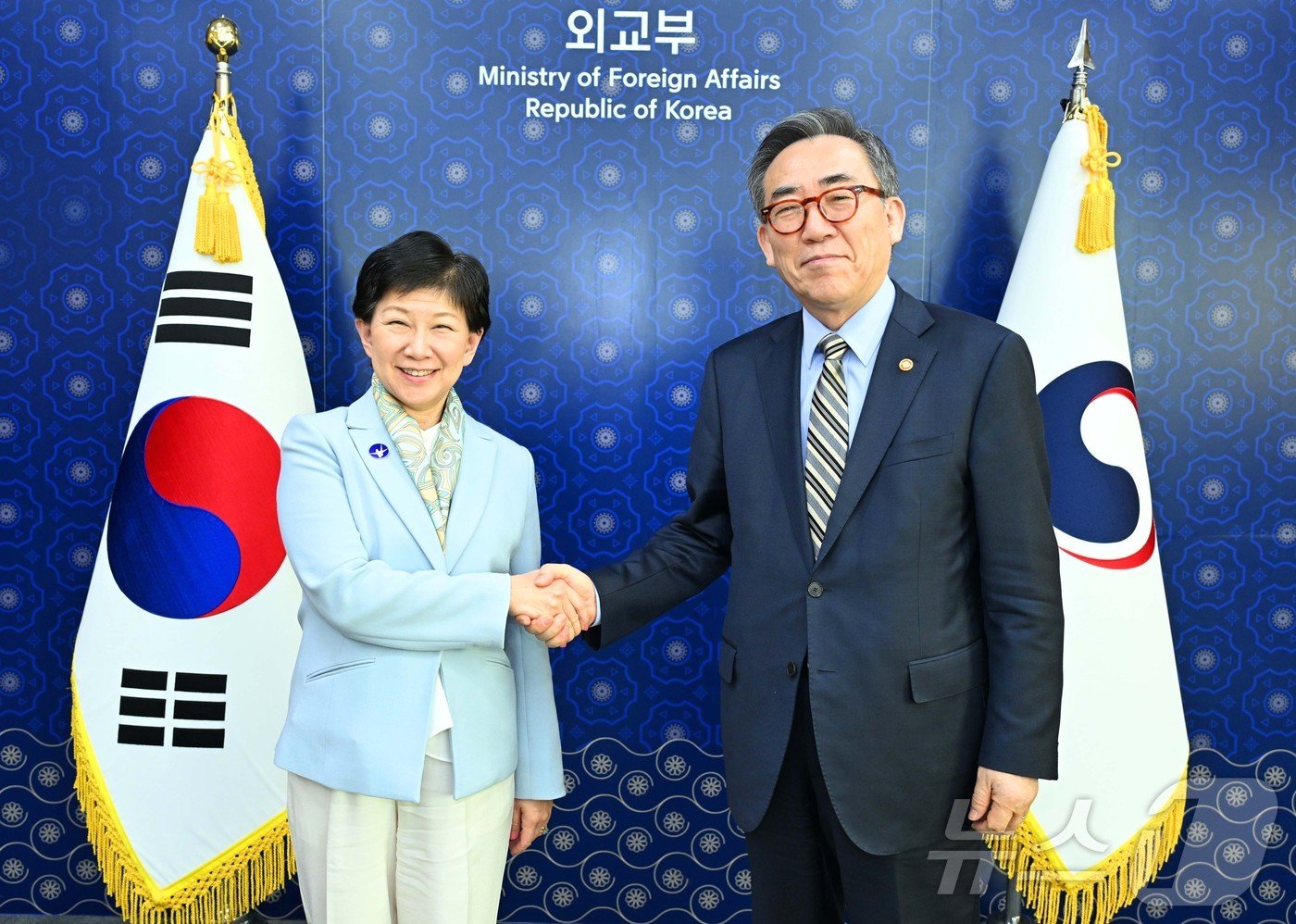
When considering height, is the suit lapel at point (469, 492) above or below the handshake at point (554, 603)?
above

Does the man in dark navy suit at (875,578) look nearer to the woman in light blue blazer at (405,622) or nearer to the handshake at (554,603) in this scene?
the handshake at (554,603)

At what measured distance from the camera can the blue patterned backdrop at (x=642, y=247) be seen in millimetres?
2598

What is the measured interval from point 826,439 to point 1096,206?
1190 mm

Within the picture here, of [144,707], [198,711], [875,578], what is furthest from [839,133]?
[144,707]

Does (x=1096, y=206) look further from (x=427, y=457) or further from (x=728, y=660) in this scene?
(x=427, y=457)

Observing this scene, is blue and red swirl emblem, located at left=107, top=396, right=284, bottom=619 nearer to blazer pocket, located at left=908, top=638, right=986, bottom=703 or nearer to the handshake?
the handshake

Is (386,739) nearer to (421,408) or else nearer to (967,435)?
(421,408)

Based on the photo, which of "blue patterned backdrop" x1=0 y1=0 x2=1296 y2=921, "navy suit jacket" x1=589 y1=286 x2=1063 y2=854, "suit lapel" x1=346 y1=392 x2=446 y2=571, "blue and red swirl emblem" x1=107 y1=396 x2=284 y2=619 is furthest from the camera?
"blue patterned backdrop" x1=0 y1=0 x2=1296 y2=921

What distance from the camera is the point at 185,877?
2273mm

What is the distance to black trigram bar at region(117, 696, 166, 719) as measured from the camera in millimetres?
2260

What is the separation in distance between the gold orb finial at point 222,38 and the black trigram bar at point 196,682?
148 cm

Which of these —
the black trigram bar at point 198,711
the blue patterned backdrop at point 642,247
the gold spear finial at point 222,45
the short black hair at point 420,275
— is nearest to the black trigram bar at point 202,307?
the blue patterned backdrop at point 642,247

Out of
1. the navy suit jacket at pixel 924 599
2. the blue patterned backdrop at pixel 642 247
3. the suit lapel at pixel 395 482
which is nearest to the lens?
the navy suit jacket at pixel 924 599

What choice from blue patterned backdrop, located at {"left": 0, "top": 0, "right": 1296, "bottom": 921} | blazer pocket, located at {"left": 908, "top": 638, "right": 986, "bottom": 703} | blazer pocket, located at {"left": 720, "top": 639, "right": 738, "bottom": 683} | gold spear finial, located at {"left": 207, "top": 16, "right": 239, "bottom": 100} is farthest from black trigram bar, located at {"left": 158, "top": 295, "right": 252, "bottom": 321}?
blazer pocket, located at {"left": 908, "top": 638, "right": 986, "bottom": 703}
